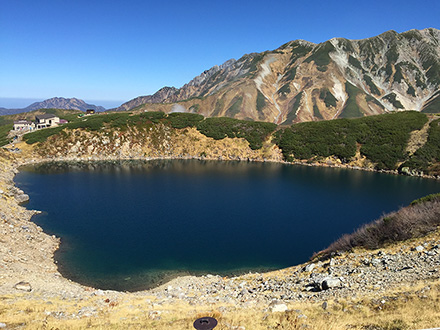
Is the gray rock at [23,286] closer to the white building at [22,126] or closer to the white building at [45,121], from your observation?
the white building at [45,121]

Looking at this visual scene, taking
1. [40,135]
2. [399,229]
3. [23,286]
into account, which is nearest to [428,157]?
[399,229]

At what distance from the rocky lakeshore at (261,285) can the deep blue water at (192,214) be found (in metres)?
4.88

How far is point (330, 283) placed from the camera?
20391 millimetres

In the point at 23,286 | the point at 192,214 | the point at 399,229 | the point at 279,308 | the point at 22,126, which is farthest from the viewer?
the point at 22,126

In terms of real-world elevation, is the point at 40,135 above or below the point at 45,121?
below

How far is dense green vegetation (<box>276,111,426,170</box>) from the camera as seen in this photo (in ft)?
323

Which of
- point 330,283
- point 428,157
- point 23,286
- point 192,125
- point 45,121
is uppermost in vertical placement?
point 192,125

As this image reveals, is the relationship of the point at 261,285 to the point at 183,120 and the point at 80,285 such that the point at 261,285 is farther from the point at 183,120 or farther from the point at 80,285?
the point at 183,120

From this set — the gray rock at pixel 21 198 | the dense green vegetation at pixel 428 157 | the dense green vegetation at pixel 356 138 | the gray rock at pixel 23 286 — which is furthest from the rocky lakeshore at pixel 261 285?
the dense green vegetation at pixel 356 138

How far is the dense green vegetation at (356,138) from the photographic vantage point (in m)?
98.4

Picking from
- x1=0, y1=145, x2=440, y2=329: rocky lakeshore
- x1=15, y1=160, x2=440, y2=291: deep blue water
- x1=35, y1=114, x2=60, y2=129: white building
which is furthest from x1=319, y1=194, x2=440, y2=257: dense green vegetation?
x1=35, y1=114, x2=60, y2=129: white building

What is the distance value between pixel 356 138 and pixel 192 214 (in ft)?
279

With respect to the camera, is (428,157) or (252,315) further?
(428,157)

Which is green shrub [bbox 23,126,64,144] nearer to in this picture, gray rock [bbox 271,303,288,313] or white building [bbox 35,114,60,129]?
white building [bbox 35,114,60,129]
